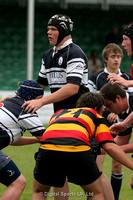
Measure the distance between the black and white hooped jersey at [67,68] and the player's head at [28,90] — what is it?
0.44 m

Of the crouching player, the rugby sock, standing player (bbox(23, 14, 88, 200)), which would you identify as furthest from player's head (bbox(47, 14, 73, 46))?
the rugby sock

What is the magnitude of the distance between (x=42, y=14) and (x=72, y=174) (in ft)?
64.5

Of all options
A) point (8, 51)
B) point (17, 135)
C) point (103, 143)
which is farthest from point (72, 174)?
point (8, 51)

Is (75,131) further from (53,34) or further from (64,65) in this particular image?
(53,34)

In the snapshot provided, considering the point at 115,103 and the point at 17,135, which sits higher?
the point at 115,103

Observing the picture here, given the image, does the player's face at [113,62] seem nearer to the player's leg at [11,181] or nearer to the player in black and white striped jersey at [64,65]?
the player in black and white striped jersey at [64,65]

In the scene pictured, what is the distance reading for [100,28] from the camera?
22.9 m

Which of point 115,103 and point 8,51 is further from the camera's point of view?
point 8,51

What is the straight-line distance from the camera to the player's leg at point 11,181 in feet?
13.8

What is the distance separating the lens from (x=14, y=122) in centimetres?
423

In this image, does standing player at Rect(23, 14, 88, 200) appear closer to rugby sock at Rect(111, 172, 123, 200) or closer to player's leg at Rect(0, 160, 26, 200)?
player's leg at Rect(0, 160, 26, 200)

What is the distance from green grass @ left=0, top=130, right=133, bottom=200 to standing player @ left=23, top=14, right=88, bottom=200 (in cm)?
107

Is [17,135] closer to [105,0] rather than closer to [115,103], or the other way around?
[115,103]

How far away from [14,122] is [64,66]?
0.92 meters
